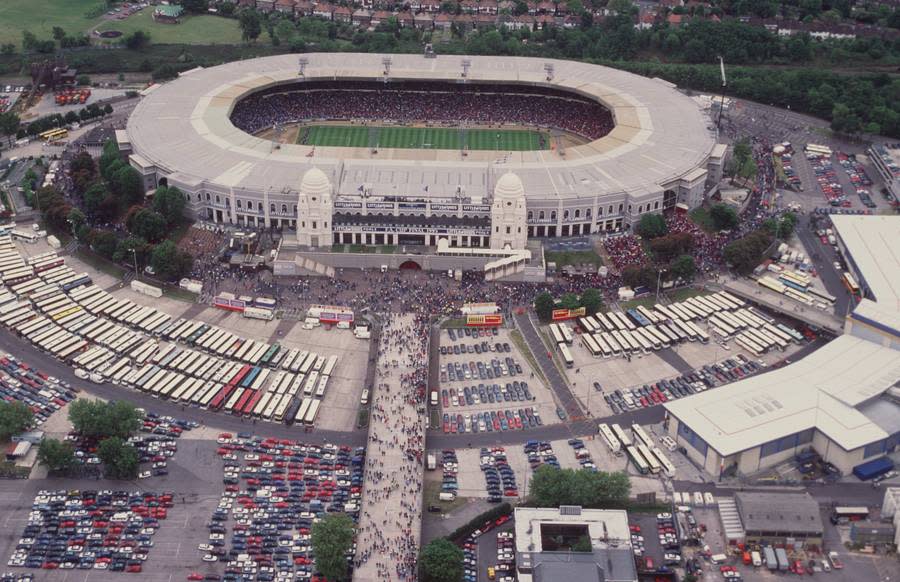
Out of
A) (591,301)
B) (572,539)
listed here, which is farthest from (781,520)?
(591,301)

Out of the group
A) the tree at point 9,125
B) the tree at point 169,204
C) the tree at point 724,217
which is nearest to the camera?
the tree at point 169,204

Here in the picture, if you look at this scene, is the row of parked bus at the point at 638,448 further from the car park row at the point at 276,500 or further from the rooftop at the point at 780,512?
the car park row at the point at 276,500

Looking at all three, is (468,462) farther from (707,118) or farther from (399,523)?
(707,118)

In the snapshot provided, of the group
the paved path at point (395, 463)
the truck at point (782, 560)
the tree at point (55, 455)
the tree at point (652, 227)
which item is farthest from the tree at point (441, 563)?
the tree at point (652, 227)

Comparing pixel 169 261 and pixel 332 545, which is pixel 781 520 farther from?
pixel 169 261

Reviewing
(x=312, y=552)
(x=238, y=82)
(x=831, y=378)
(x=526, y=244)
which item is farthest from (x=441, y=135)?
(x=312, y=552)
